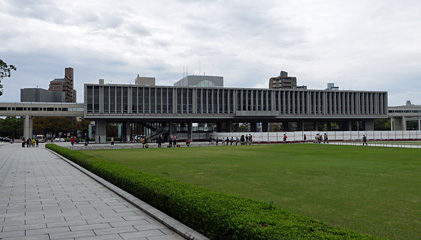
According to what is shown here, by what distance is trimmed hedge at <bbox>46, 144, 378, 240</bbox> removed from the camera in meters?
5.39

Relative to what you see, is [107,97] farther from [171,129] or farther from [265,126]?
[265,126]

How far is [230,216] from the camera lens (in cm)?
633

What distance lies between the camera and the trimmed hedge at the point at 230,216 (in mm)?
5395

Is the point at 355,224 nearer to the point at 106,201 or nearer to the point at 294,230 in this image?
the point at 294,230

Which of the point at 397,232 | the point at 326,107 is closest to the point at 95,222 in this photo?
the point at 397,232

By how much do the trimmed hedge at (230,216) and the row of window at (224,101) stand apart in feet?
218

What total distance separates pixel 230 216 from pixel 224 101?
75.1 meters

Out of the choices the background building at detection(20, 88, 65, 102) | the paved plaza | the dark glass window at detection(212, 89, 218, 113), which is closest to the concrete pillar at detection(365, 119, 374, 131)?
the dark glass window at detection(212, 89, 218, 113)

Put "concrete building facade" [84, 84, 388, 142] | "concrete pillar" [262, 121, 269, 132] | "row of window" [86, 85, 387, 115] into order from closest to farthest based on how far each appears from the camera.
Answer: "concrete building facade" [84, 84, 388, 142]
"row of window" [86, 85, 387, 115]
"concrete pillar" [262, 121, 269, 132]

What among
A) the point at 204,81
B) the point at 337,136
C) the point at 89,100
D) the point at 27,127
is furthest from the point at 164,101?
the point at 337,136

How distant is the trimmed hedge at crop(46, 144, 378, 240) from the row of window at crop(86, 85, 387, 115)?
66.4 meters

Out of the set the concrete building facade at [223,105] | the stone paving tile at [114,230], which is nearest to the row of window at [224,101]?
the concrete building facade at [223,105]

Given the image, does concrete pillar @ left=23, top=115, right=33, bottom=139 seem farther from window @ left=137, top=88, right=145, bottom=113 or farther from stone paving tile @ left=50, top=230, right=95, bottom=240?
stone paving tile @ left=50, top=230, right=95, bottom=240

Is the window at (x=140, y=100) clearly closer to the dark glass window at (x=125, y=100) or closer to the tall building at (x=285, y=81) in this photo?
the dark glass window at (x=125, y=100)
